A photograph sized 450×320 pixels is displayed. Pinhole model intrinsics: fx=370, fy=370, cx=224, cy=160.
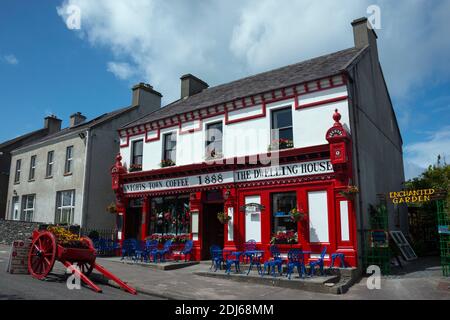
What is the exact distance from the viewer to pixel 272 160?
1441 centimetres

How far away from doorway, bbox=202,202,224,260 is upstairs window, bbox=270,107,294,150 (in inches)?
162

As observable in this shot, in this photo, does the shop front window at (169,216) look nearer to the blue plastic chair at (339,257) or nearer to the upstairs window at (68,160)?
the blue plastic chair at (339,257)

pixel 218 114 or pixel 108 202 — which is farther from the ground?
pixel 218 114

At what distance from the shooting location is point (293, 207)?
45.5 ft

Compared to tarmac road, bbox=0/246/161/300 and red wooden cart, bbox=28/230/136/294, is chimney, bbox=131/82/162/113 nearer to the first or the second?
red wooden cart, bbox=28/230/136/294

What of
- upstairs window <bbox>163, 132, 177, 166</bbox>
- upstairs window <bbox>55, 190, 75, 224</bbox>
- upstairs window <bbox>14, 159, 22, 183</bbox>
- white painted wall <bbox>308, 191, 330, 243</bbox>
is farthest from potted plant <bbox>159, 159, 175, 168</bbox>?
upstairs window <bbox>14, 159, 22, 183</bbox>

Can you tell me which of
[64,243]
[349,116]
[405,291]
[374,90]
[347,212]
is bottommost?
[405,291]

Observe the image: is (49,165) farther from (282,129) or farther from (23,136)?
(282,129)

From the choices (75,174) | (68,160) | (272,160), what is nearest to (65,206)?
(75,174)

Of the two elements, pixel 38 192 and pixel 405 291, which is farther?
pixel 38 192

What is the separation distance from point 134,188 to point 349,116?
11.2 meters

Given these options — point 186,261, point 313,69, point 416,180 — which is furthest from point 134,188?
point 416,180

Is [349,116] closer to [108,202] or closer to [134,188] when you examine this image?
[134,188]

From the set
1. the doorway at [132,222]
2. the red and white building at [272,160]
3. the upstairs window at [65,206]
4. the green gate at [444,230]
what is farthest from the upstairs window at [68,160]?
the green gate at [444,230]
